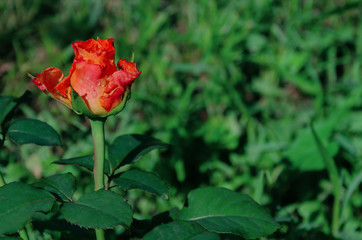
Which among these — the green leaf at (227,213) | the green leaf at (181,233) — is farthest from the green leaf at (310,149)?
the green leaf at (181,233)

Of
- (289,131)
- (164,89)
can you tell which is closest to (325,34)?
(289,131)

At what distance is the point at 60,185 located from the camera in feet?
2.70

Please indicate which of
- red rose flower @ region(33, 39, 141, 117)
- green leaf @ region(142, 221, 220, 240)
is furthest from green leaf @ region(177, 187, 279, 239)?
red rose flower @ region(33, 39, 141, 117)

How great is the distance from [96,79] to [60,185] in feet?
0.74

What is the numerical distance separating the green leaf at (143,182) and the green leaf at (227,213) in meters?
0.11

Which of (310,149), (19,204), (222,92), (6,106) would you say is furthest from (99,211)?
(222,92)

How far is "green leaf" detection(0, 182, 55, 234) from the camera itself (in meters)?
0.69

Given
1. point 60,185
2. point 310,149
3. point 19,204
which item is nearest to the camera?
point 19,204

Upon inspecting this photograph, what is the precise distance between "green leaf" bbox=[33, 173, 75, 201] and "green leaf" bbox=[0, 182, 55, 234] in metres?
0.05

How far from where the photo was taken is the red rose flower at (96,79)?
0.71m

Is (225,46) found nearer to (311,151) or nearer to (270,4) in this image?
(270,4)

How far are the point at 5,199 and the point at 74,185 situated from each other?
14 centimetres

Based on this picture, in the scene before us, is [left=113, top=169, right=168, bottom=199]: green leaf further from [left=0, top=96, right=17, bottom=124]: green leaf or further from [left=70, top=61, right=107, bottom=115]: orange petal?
[left=0, top=96, right=17, bottom=124]: green leaf

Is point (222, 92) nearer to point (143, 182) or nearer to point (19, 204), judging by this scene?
point (143, 182)
